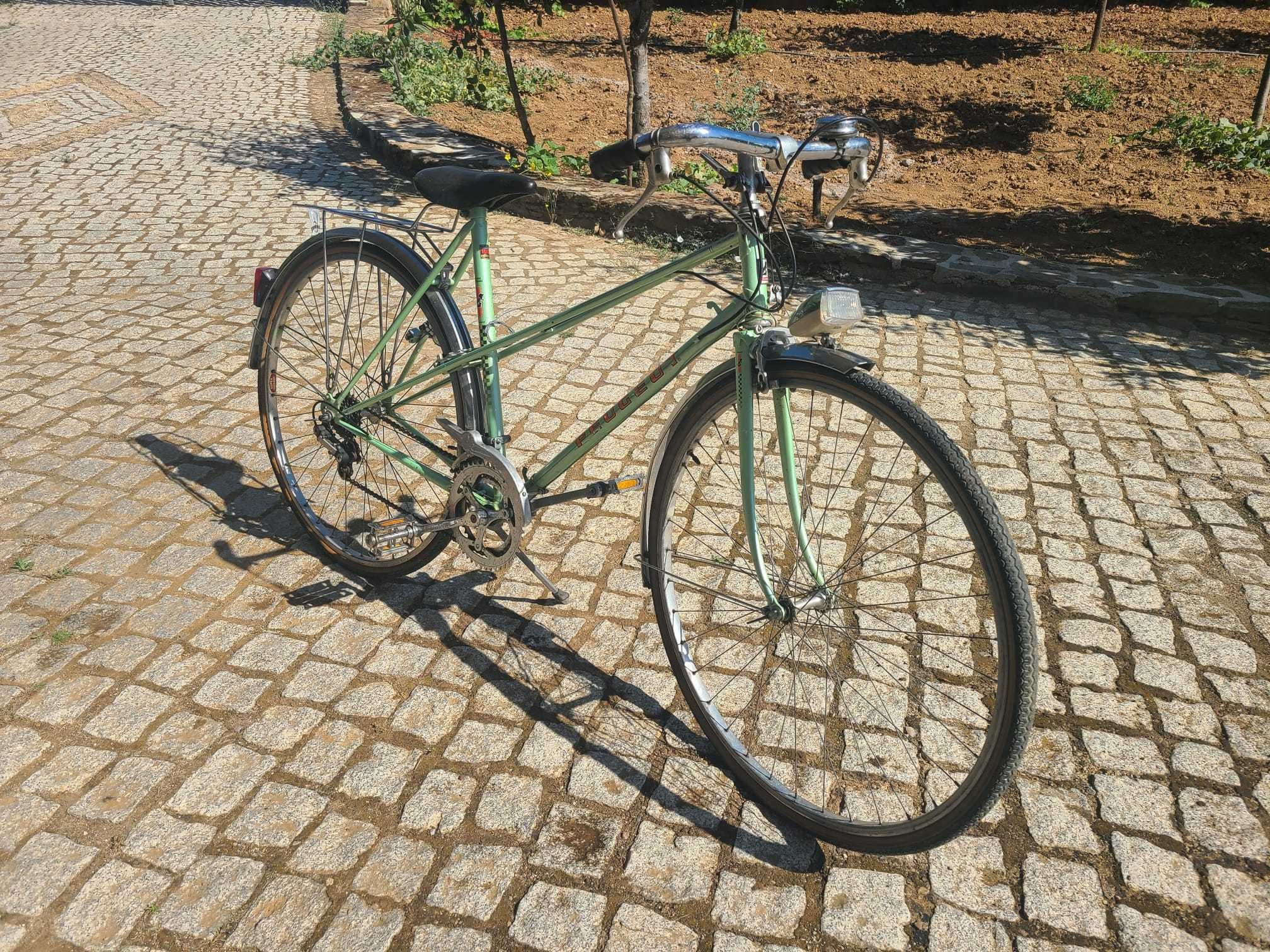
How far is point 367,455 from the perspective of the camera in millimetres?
4184

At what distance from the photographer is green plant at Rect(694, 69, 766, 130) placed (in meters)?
8.91

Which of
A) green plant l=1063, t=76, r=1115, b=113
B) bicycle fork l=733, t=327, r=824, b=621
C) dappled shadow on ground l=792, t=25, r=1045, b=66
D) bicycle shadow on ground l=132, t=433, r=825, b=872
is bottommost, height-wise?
bicycle shadow on ground l=132, t=433, r=825, b=872

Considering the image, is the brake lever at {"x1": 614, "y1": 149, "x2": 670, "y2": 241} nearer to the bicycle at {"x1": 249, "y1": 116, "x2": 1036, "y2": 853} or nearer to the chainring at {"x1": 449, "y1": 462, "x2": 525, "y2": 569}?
the bicycle at {"x1": 249, "y1": 116, "x2": 1036, "y2": 853}

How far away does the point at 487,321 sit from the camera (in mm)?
2908

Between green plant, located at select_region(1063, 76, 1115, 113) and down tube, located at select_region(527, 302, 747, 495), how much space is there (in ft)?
27.8

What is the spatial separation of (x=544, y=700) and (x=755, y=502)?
1002 millimetres

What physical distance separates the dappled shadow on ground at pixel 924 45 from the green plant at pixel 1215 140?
3.15 meters

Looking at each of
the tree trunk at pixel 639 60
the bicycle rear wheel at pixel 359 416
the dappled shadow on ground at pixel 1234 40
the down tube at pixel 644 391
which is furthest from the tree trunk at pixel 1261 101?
the down tube at pixel 644 391

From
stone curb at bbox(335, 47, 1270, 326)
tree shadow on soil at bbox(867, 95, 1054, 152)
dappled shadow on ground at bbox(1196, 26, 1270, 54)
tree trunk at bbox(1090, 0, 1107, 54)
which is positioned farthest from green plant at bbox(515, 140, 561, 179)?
dappled shadow on ground at bbox(1196, 26, 1270, 54)

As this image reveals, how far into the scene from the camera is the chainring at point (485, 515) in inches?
114

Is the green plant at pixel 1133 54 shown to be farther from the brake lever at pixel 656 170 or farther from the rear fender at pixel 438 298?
the brake lever at pixel 656 170

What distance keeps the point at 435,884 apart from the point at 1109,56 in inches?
455

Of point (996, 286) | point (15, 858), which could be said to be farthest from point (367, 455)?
point (996, 286)

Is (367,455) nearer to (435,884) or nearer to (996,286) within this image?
(435,884)
